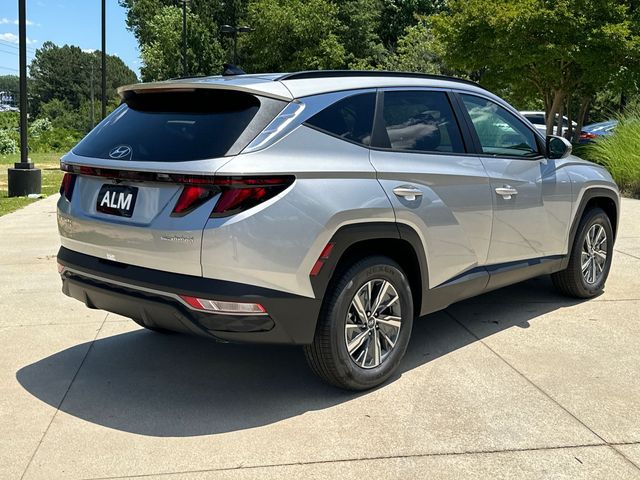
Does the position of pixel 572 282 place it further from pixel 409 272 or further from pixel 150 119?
pixel 150 119

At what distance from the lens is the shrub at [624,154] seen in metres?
13.4

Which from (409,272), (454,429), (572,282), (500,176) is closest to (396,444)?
(454,429)

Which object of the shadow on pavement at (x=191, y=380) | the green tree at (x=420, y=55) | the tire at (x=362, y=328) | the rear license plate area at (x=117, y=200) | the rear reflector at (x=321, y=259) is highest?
the green tree at (x=420, y=55)

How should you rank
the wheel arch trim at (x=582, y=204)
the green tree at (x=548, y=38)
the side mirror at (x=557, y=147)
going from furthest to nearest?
the green tree at (x=548, y=38) < the wheel arch trim at (x=582, y=204) < the side mirror at (x=557, y=147)

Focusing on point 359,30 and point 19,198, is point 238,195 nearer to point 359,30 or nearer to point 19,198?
point 19,198

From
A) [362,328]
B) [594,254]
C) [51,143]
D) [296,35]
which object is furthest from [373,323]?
[296,35]

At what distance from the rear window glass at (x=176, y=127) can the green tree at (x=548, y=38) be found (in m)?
16.0

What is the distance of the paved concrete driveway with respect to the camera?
324cm

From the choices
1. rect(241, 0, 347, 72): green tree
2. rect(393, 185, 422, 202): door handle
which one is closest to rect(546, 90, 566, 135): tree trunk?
rect(393, 185, 422, 202): door handle

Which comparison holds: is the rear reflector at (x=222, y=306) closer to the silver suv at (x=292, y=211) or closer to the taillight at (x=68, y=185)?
the silver suv at (x=292, y=211)

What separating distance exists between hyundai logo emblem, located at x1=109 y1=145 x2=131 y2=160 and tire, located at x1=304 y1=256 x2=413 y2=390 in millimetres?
1314

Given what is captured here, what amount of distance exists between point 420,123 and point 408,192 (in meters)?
0.60

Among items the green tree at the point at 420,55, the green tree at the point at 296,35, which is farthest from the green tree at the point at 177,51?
the green tree at the point at 420,55

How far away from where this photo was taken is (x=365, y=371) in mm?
3977
